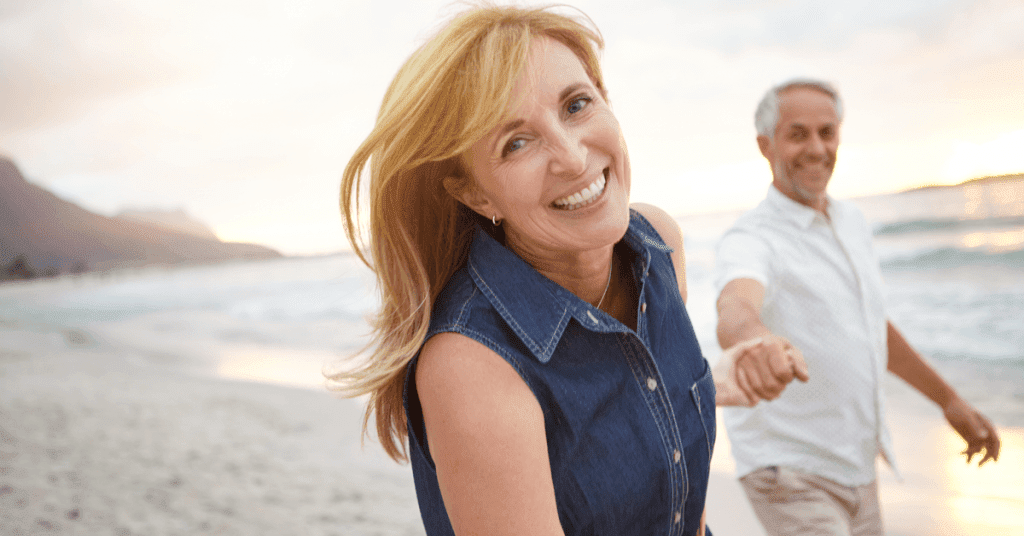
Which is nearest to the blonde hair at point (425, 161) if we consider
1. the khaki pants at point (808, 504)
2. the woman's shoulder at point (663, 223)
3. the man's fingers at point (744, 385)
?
the woman's shoulder at point (663, 223)

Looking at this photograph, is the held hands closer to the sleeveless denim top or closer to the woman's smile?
the sleeveless denim top

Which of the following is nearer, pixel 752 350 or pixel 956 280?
pixel 752 350

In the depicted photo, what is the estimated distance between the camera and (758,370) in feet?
5.24

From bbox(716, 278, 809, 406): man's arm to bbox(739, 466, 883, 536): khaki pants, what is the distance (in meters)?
0.52

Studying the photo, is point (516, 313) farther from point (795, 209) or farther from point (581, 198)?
point (795, 209)

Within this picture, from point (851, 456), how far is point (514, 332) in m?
1.47

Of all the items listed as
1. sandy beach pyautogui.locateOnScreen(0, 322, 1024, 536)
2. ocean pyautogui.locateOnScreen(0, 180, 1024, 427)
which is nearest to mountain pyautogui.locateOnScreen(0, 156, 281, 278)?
ocean pyautogui.locateOnScreen(0, 180, 1024, 427)

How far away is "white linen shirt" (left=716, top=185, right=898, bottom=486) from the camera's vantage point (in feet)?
6.81

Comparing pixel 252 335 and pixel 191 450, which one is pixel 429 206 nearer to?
pixel 191 450

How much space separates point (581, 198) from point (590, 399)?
38 centimetres

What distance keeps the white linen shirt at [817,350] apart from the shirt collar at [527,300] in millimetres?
933

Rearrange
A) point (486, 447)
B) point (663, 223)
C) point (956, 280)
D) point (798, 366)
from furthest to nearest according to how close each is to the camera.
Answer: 1. point (956, 280)
2. point (663, 223)
3. point (798, 366)
4. point (486, 447)

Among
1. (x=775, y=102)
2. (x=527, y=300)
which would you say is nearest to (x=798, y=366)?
(x=527, y=300)

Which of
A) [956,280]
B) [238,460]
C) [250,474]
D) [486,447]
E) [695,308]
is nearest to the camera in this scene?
[486,447]
